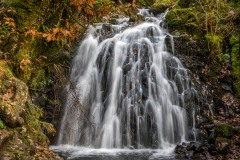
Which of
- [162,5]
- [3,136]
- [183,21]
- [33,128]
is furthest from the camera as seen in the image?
[162,5]

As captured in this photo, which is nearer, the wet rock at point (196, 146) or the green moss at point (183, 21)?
the wet rock at point (196, 146)

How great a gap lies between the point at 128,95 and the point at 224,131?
2.82m

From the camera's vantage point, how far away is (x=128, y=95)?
8.56 metres

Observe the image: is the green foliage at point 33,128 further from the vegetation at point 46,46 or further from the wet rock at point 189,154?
the wet rock at point 189,154

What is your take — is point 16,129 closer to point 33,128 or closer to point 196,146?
point 33,128

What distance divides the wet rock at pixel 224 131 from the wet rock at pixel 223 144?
1.20ft

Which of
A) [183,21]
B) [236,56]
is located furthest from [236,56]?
[183,21]

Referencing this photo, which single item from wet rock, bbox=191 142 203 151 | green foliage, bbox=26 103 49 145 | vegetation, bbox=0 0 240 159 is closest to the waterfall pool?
wet rock, bbox=191 142 203 151

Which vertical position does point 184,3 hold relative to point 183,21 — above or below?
→ above

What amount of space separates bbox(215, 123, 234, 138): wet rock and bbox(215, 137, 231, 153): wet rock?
0.37 metres

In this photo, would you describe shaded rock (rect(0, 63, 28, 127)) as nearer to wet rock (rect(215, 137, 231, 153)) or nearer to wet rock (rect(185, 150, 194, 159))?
wet rock (rect(185, 150, 194, 159))

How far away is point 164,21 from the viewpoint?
1140 centimetres

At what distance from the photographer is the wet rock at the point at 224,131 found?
24.0 ft

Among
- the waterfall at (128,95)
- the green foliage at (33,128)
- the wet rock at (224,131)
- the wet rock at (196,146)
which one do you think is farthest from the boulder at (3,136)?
the wet rock at (224,131)
